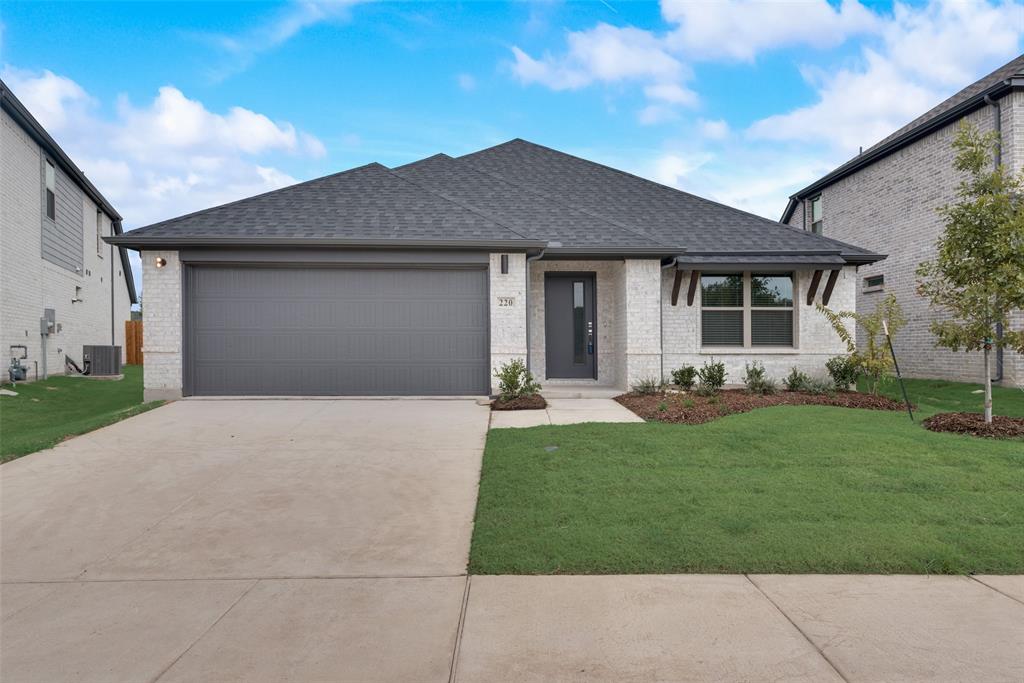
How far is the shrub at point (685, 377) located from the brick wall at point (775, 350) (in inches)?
24.3

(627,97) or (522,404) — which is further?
(627,97)

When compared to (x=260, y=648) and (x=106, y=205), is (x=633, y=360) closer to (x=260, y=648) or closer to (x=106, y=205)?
(x=260, y=648)

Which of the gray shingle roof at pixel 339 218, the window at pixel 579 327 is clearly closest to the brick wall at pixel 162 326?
the gray shingle roof at pixel 339 218

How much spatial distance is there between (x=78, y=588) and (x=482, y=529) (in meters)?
2.52

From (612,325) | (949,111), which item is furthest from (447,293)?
(949,111)

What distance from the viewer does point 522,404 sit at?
30.8 feet

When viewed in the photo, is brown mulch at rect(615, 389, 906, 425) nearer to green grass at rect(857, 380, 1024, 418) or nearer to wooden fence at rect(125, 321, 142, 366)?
green grass at rect(857, 380, 1024, 418)

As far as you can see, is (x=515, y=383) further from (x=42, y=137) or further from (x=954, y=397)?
(x=42, y=137)

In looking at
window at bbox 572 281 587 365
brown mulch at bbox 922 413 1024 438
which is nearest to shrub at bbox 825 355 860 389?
brown mulch at bbox 922 413 1024 438

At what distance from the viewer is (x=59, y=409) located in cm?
1091

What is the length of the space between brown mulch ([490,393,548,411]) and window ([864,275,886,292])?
12.7m

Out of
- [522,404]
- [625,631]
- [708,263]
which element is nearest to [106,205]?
[522,404]

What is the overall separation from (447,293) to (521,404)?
2.80 m

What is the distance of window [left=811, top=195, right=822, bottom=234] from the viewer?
770 inches
